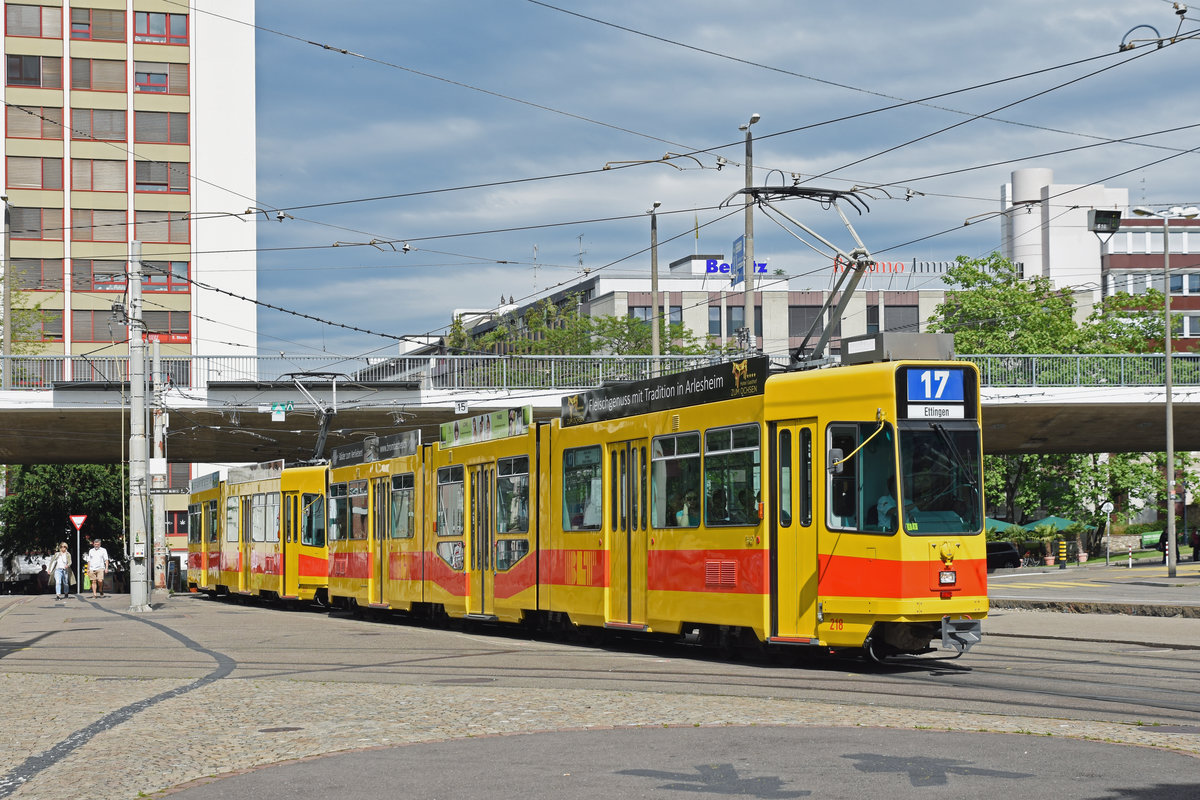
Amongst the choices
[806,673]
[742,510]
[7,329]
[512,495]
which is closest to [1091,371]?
[512,495]

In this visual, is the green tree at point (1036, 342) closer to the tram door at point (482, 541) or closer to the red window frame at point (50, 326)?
the red window frame at point (50, 326)

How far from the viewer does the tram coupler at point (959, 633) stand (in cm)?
1374

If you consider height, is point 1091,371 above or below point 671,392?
above

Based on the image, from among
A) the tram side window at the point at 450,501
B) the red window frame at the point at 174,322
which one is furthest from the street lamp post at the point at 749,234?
the red window frame at the point at 174,322

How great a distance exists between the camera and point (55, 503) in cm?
6681

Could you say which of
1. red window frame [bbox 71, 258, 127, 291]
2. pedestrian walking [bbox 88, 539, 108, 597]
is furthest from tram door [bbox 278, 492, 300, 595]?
red window frame [bbox 71, 258, 127, 291]

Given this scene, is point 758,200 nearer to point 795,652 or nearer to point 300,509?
point 795,652

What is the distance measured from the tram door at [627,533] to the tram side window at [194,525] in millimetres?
26323

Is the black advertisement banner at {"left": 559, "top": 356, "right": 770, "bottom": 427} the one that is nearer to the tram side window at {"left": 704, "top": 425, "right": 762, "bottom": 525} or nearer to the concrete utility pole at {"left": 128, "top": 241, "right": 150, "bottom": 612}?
the tram side window at {"left": 704, "top": 425, "right": 762, "bottom": 525}

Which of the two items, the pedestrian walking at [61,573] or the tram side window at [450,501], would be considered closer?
the tram side window at [450,501]

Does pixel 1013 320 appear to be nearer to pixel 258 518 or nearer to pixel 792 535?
pixel 258 518

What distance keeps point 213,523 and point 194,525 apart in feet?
11.2

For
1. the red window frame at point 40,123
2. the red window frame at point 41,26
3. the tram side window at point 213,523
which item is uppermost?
the red window frame at point 41,26

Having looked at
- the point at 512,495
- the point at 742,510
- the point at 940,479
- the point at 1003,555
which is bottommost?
the point at 1003,555
